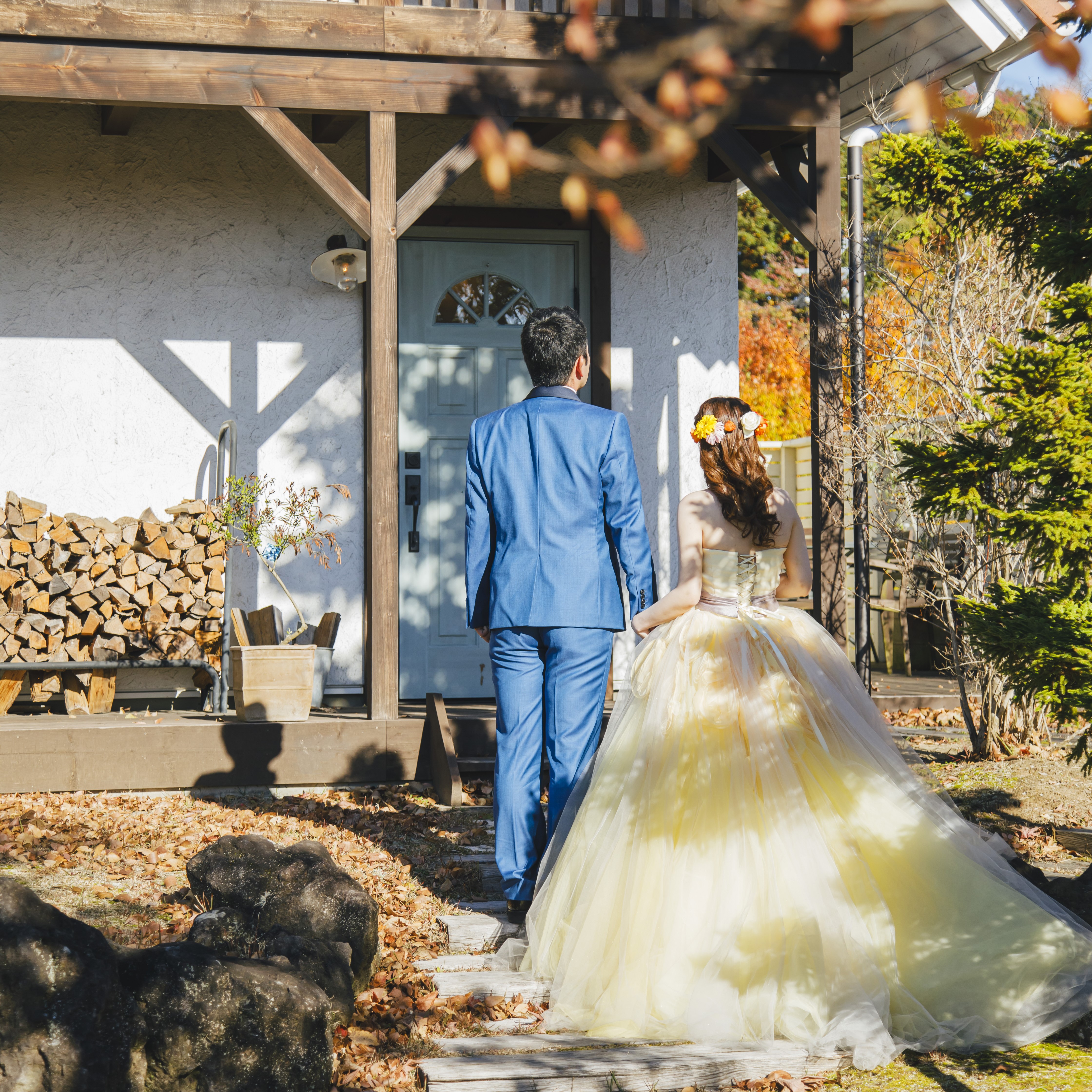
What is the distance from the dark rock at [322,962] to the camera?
2955 mm

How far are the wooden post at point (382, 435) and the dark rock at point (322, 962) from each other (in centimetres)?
275

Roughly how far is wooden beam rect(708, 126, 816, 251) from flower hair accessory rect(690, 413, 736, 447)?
2.98m

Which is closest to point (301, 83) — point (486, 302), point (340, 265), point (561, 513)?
point (340, 265)

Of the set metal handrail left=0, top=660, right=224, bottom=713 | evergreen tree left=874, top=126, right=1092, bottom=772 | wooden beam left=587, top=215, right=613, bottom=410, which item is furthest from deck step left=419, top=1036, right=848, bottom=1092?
wooden beam left=587, top=215, right=613, bottom=410

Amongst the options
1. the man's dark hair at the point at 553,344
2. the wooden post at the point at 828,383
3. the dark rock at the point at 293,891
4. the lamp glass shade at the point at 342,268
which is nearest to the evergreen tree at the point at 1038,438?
the man's dark hair at the point at 553,344

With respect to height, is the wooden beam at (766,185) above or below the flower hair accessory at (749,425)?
above

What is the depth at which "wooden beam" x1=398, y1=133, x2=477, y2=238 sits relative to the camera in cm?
597

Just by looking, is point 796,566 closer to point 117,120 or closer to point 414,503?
point 414,503

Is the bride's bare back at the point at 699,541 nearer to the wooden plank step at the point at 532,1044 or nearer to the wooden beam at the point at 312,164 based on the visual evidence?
the wooden plank step at the point at 532,1044

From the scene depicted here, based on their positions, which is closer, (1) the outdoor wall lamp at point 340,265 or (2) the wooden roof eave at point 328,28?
(2) the wooden roof eave at point 328,28

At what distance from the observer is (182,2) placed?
578cm

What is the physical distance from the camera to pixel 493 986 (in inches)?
131

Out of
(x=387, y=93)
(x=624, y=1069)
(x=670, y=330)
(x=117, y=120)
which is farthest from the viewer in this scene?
(x=670, y=330)

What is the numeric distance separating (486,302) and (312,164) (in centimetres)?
210
